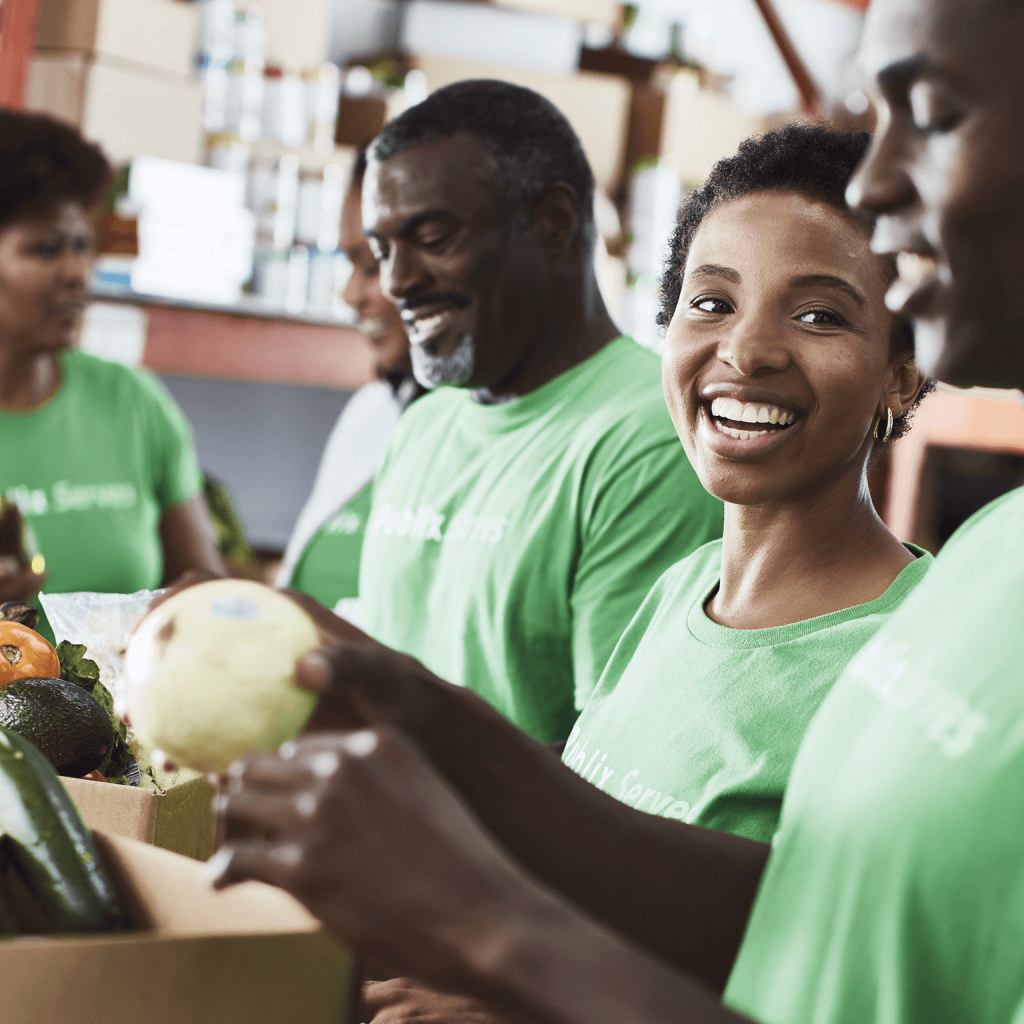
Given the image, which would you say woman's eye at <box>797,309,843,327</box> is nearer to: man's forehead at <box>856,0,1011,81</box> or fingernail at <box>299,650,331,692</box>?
man's forehead at <box>856,0,1011,81</box>

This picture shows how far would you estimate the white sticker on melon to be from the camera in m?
0.73

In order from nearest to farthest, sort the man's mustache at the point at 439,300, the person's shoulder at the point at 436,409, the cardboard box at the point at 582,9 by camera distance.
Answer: the man's mustache at the point at 439,300, the person's shoulder at the point at 436,409, the cardboard box at the point at 582,9

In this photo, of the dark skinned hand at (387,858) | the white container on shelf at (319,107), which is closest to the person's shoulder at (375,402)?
the white container on shelf at (319,107)

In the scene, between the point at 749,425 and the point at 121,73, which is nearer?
the point at 749,425

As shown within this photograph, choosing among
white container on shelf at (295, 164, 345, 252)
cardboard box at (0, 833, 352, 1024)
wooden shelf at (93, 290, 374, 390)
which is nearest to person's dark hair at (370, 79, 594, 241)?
cardboard box at (0, 833, 352, 1024)

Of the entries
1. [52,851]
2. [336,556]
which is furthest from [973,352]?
[336,556]

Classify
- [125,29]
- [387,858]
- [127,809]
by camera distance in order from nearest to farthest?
[387,858], [127,809], [125,29]

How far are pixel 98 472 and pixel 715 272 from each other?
1.93m

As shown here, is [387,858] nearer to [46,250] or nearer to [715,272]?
[715,272]

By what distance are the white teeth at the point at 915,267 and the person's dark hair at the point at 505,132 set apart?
1167 millimetres

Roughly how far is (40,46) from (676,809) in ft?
10.9

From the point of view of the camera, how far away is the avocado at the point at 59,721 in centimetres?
106

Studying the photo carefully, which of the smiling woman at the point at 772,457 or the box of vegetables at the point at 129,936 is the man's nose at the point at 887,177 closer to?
the smiling woman at the point at 772,457

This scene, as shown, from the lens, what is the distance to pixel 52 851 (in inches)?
31.6
